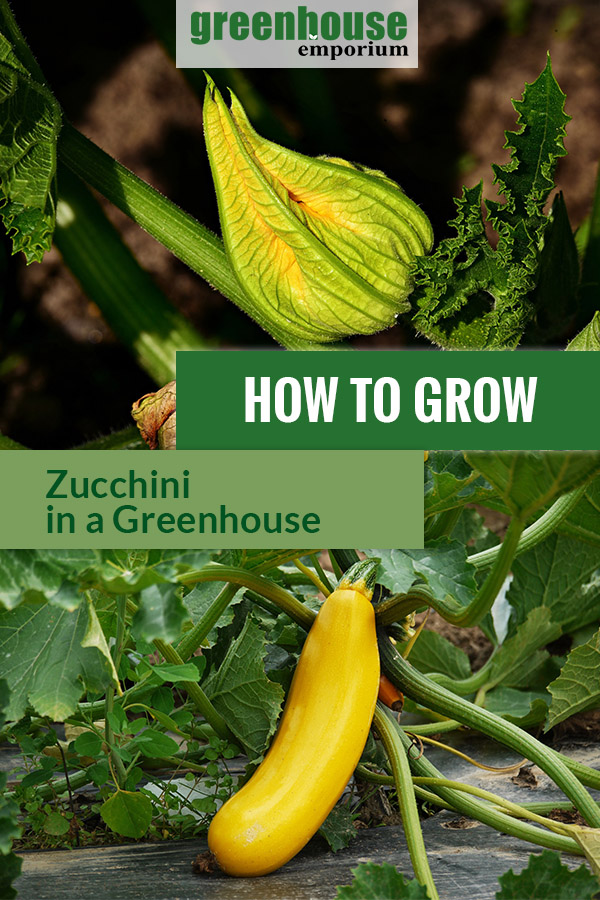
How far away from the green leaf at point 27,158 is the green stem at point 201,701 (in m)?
0.60

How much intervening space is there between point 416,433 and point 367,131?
868 mm

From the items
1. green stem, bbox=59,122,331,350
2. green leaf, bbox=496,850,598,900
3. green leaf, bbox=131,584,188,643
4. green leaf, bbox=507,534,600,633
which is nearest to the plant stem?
green stem, bbox=59,122,331,350

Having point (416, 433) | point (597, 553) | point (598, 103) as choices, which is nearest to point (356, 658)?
point (416, 433)

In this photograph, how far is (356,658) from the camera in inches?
30.1

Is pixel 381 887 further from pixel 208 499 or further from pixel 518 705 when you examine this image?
pixel 518 705

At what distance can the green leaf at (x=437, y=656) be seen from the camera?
3.58 ft

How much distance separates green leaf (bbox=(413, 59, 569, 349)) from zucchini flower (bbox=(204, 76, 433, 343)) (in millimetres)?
46

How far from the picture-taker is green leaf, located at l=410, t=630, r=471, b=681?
42.9 inches

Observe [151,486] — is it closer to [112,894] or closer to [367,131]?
[112,894]

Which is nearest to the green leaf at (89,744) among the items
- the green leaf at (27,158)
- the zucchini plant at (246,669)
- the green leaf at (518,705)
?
the zucchini plant at (246,669)

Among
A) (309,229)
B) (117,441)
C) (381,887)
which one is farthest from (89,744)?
(117,441)

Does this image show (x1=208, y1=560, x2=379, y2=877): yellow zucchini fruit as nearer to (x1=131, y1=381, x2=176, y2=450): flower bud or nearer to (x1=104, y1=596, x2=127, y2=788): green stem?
(x1=104, y1=596, x2=127, y2=788): green stem

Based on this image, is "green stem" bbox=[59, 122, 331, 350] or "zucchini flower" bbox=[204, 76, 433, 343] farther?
"green stem" bbox=[59, 122, 331, 350]

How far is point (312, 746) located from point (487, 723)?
0.48 feet
